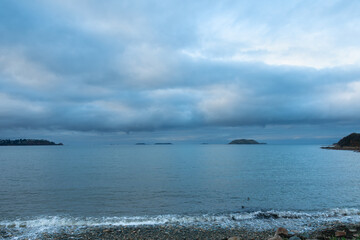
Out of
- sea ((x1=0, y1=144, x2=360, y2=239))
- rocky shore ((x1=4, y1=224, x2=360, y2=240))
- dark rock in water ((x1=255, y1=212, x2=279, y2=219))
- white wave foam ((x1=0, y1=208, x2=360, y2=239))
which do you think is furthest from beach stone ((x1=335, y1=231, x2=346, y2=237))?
dark rock in water ((x1=255, y1=212, x2=279, y2=219))

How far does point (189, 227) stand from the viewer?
21328 mm

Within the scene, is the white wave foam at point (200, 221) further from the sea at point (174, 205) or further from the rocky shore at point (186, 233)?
the rocky shore at point (186, 233)

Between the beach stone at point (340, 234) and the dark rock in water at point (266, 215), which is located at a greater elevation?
the beach stone at point (340, 234)

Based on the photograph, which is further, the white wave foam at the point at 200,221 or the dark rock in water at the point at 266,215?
the dark rock in water at the point at 266,215

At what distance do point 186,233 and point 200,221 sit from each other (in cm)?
386

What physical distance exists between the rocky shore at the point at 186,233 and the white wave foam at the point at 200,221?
1.01m

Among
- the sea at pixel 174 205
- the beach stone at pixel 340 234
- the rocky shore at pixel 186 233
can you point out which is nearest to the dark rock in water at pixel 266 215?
the sea at pixel 174 205

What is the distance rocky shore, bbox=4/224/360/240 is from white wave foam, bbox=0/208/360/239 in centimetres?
101

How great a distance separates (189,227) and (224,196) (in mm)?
13564

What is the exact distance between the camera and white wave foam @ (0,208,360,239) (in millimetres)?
21312

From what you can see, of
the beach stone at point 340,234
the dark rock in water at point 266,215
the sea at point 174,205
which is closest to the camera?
the beach stone at point 340,234

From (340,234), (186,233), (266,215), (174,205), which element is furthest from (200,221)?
(340,234)

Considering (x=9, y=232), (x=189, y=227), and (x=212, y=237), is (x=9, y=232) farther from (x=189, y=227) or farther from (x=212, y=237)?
(x=212, y=237)

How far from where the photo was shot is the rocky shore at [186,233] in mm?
18594
